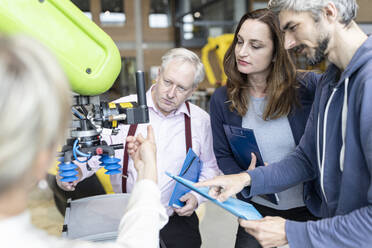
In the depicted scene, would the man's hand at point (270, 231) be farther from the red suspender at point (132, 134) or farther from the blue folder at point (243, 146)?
the red suspender at point (132, 134)

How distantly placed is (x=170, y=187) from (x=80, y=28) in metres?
0.85

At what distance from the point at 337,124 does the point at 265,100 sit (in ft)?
1.78

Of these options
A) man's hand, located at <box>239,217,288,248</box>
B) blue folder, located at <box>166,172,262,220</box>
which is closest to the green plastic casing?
blue folder, located at <box>166,172,262,220</box>

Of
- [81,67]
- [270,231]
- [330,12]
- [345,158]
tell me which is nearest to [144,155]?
[81,67]

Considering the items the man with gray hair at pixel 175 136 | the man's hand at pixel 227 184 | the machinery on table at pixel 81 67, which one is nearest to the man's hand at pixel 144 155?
the machinery on table at pixel 81 67

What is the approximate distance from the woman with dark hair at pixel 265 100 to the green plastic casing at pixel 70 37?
2.19ft

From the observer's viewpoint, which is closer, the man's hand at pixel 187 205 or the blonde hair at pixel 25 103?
the blonde hair at pixel 25 103

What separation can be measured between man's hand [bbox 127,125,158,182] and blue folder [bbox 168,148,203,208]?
0.36m

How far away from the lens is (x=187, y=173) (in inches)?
50.5

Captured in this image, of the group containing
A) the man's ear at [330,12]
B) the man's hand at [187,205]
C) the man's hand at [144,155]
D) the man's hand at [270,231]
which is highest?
the man's ear at [330,12]

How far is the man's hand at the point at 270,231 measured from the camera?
876 mm

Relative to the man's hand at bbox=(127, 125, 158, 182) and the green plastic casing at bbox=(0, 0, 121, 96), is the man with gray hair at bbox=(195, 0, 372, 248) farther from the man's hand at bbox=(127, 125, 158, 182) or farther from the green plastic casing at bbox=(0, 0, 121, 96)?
the green plastic casing at bbox=(0, 0, 121, 96)

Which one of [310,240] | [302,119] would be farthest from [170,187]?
[310,240]

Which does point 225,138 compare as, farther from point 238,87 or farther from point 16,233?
point 16,233
